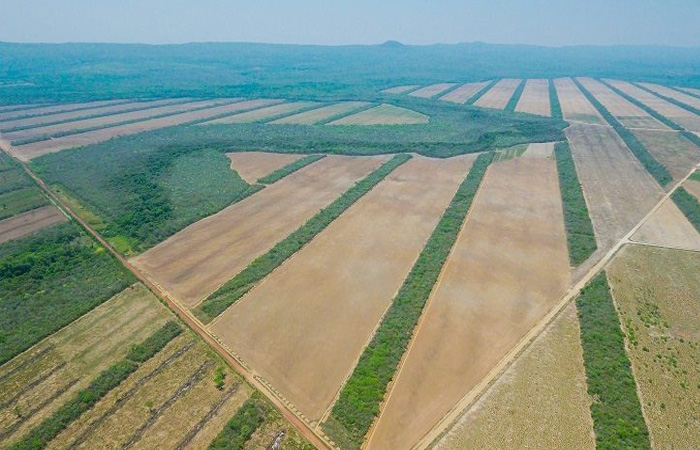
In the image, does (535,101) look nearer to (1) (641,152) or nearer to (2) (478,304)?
(1) (641,152)

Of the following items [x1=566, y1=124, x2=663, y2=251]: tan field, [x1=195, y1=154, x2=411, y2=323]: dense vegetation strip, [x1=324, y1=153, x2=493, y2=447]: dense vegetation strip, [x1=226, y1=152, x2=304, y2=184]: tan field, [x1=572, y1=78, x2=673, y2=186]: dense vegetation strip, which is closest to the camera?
[x1=324, y1=153, x2=493, y2=447]: dense vegetation strip

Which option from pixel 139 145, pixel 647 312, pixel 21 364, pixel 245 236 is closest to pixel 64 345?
pixel 21 364

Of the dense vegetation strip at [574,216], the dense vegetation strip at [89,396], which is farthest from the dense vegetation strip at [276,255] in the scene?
the dense vegetation strip at [574,216]

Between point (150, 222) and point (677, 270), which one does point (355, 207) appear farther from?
point (677, 270)

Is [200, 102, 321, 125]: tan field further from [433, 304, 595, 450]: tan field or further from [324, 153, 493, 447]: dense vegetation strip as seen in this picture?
[433, 304, 595, 450]: tan field

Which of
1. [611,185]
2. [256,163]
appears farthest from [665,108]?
[256,163]

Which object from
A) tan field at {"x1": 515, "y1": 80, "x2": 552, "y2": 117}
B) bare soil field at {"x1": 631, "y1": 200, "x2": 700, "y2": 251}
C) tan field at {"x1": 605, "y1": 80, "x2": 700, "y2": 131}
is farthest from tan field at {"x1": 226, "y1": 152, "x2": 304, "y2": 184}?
tan field at {"x1": 605, "y1": 80, "x2": 700, "y2": 131}
